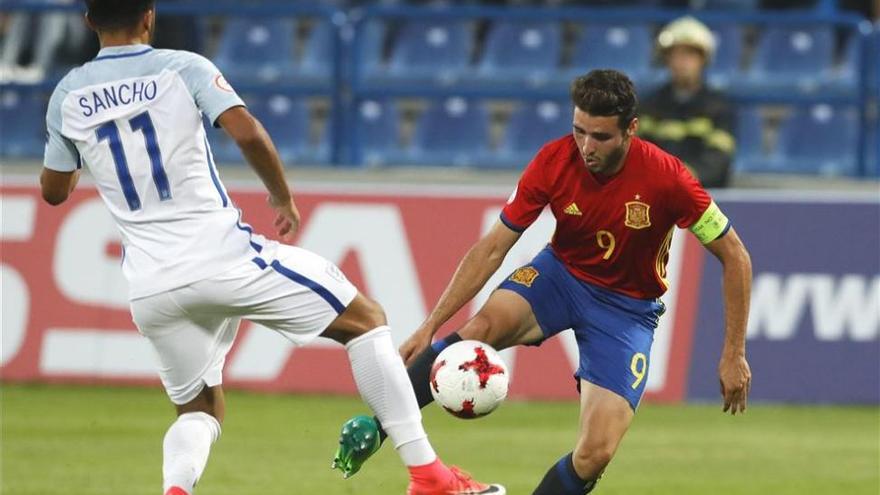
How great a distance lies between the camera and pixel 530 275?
24.5ft

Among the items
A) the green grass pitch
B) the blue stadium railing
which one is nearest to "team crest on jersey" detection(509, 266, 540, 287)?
the green grass pitch

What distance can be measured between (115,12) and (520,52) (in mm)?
8409

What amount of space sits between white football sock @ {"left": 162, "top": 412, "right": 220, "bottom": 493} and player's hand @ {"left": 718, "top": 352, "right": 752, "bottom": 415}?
2.00 metres

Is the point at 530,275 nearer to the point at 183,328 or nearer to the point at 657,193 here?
the point at 657,193

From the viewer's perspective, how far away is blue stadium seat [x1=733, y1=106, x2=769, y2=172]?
1388cm

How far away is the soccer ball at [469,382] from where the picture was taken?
6.85 metres

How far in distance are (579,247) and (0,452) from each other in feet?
13.2

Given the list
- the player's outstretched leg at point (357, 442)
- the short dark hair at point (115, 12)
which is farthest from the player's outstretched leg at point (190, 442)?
the short dark hair at point (115, 12)

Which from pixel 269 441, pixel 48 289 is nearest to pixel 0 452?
pixel 269 441

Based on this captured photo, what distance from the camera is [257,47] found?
14844mm

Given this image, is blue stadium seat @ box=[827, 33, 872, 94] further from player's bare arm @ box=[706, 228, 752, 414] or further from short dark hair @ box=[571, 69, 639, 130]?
short dark hair @ box=[571, 69, 639, 130]

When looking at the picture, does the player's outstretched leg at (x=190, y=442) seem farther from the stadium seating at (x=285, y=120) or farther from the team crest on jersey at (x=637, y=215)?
the stadium seating at (x=285, y=120)

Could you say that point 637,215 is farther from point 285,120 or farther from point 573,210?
point 285,120

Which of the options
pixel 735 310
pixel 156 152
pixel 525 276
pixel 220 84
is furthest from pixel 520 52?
pixel 156 152
